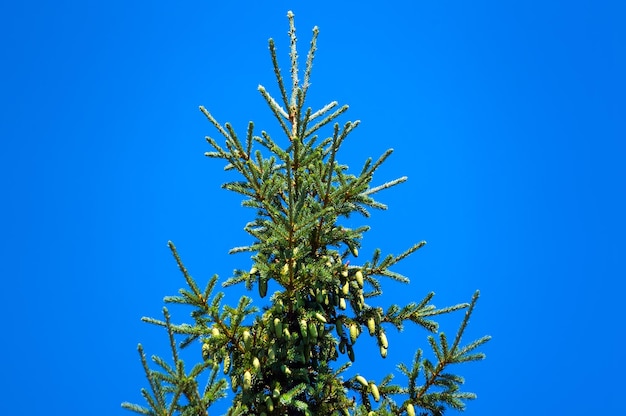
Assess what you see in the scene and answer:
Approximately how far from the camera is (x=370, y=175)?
6.05 meters

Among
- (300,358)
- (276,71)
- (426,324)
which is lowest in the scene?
(300,358)

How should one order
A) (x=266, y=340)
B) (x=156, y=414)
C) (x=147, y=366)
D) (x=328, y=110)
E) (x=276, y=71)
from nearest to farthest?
(x=147, y=366) < (x=156, y=414) < (x=266, y=340) < (x=276, y=71) < (x=328, y=110)

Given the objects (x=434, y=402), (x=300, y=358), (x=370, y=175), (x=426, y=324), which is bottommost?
(x=434, y=402)

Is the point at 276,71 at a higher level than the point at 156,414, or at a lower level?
higher

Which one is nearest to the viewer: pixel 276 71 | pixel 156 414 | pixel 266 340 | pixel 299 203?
pixel 156 414

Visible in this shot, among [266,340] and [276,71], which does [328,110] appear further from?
[266,340]

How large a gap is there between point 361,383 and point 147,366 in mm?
2859

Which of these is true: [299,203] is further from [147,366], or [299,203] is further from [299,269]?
[147,366]

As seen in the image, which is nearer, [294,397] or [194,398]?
[194,398]

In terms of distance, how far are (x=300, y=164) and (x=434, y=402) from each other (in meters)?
2.97

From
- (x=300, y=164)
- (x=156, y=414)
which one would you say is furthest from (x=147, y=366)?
(x=300, y=164)

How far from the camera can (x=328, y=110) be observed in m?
7.16

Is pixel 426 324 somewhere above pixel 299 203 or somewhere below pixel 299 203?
below

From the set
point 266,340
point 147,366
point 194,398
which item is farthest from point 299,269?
point 147,366
